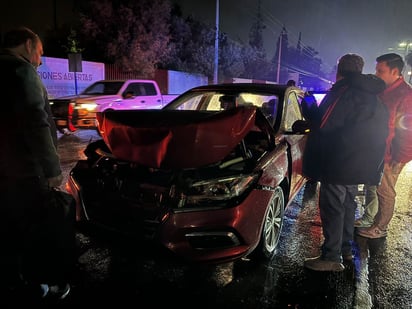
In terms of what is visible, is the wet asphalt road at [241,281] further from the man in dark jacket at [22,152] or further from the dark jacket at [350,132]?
the dark jacket at [350,132]

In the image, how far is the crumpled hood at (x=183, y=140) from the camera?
2.90 meters

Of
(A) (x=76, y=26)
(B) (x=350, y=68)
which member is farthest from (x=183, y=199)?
(A) (x=76, y=26)

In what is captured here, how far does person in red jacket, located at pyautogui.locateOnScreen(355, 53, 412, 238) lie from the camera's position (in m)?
3.78

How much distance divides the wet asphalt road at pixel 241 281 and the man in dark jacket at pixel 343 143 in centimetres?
31

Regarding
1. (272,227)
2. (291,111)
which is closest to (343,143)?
(272,227)

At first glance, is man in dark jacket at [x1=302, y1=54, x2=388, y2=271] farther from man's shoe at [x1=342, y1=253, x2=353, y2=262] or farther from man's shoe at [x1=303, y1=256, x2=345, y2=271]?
man's shoe at [x1=342, y1=253, x2=353, y2=262]

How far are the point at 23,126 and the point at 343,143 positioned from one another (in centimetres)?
245

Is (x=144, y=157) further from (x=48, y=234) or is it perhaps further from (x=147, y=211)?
(x=48, y=234)

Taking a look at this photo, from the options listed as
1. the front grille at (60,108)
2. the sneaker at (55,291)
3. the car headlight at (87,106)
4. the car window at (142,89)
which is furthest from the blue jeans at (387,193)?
the car window at (142,89)

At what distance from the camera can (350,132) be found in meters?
2.97

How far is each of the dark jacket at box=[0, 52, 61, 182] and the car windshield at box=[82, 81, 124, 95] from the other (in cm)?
922

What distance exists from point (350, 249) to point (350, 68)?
1798 mm

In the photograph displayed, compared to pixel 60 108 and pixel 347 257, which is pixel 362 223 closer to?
pixel 347 257

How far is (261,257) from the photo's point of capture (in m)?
3.32
